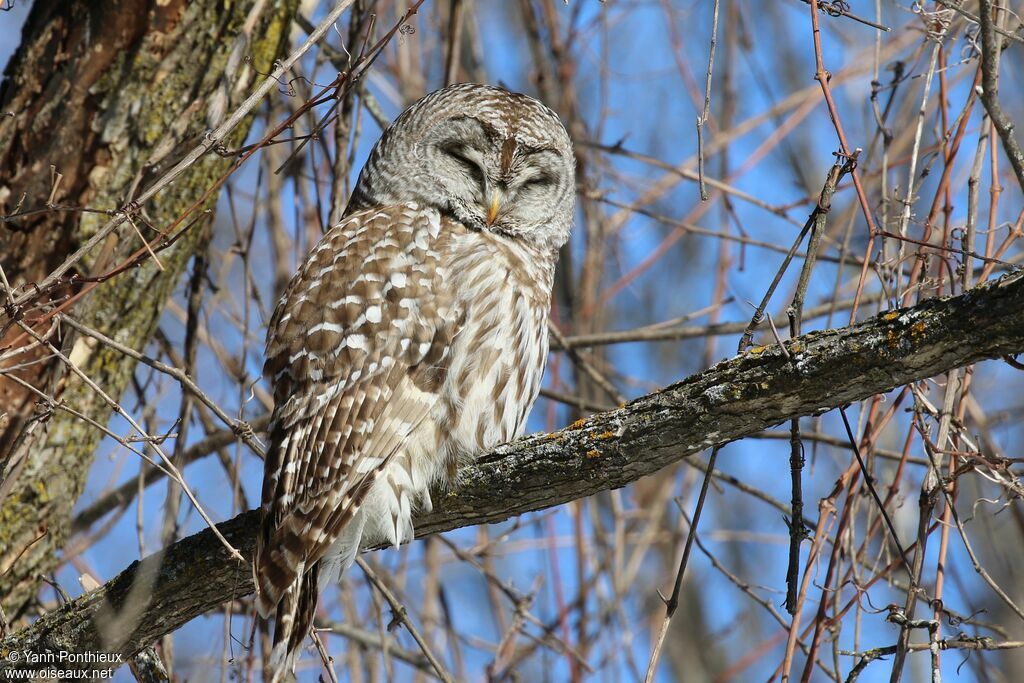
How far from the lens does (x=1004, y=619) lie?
7.49 meters

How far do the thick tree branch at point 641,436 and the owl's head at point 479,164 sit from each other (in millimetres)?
1129

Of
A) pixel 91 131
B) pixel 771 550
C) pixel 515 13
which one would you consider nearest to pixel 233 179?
pixel 91 131

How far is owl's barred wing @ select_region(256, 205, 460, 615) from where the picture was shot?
2881mm

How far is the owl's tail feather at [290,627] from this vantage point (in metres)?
2.80

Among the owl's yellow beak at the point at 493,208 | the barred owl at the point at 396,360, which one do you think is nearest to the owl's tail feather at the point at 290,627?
the barred owl at the point at 396,360

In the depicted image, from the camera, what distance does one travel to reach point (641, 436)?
→ 7.97 ft

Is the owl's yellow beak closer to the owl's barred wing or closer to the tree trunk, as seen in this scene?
the owl's barred wing

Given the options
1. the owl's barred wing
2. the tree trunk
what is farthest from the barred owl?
the tree trunk

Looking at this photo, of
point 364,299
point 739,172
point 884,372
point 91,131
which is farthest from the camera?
point 739,172

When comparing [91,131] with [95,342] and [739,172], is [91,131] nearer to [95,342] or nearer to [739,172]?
[95,342]

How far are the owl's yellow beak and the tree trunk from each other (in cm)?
94

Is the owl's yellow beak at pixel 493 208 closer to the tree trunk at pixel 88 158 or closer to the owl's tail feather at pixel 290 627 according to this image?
the tree trunk at pixel 88 158

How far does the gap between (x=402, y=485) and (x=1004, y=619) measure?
6.02m

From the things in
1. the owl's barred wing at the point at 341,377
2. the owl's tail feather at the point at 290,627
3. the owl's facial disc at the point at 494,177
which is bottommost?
the owl's tail feather at the point at 290,627
